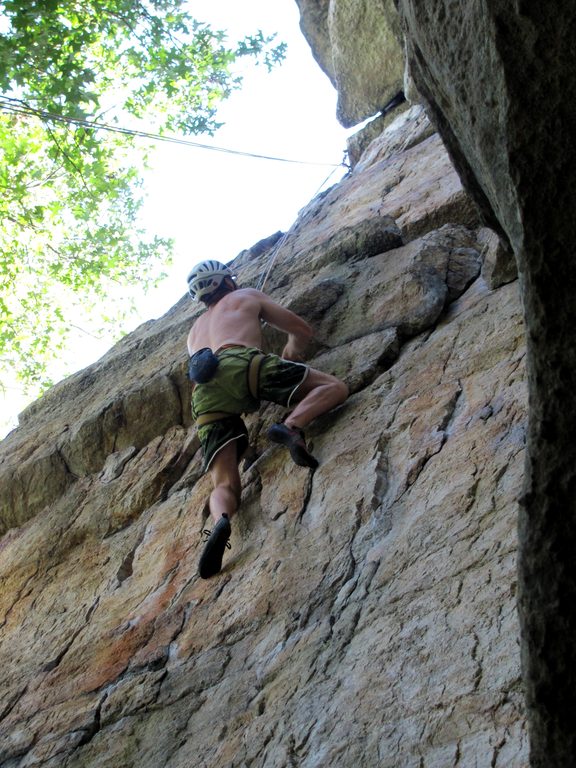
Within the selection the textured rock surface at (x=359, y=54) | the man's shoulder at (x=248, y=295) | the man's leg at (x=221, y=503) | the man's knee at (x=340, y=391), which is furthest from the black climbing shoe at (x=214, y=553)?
the textured rock surface at (x=359, y=54)

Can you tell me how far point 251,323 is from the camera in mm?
5855

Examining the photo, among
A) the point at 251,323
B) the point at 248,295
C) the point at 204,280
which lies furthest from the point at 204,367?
the point at 204,280

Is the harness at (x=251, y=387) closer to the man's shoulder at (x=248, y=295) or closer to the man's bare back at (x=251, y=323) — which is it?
the man's bare back at (x=251, y=323)

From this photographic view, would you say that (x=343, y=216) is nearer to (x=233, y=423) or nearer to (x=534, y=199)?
(x=233, y=423)

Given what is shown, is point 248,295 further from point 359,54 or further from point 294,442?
point 359,54

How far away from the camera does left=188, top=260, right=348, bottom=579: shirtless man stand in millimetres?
4944

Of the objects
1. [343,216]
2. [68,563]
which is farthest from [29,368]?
[68,563]

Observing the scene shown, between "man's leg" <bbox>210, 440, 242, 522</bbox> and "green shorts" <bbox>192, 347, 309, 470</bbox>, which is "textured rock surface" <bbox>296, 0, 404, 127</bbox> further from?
"man's leg" <bbox>210, 440, 242, 522</bbox>

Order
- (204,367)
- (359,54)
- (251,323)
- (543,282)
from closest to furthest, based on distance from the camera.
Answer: (543,282)
(204,367)
(251,323)
(359,54)

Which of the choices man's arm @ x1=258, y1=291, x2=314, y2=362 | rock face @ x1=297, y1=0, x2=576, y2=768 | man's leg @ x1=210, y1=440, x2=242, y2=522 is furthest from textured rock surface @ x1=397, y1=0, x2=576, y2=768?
man's arm @ x1=258, y1=291, x2=314, y2=362

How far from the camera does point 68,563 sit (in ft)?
19.5

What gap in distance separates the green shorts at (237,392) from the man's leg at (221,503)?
0.07 metres

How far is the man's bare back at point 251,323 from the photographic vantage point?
5797 millimetres

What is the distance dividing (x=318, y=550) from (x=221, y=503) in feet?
3.00
